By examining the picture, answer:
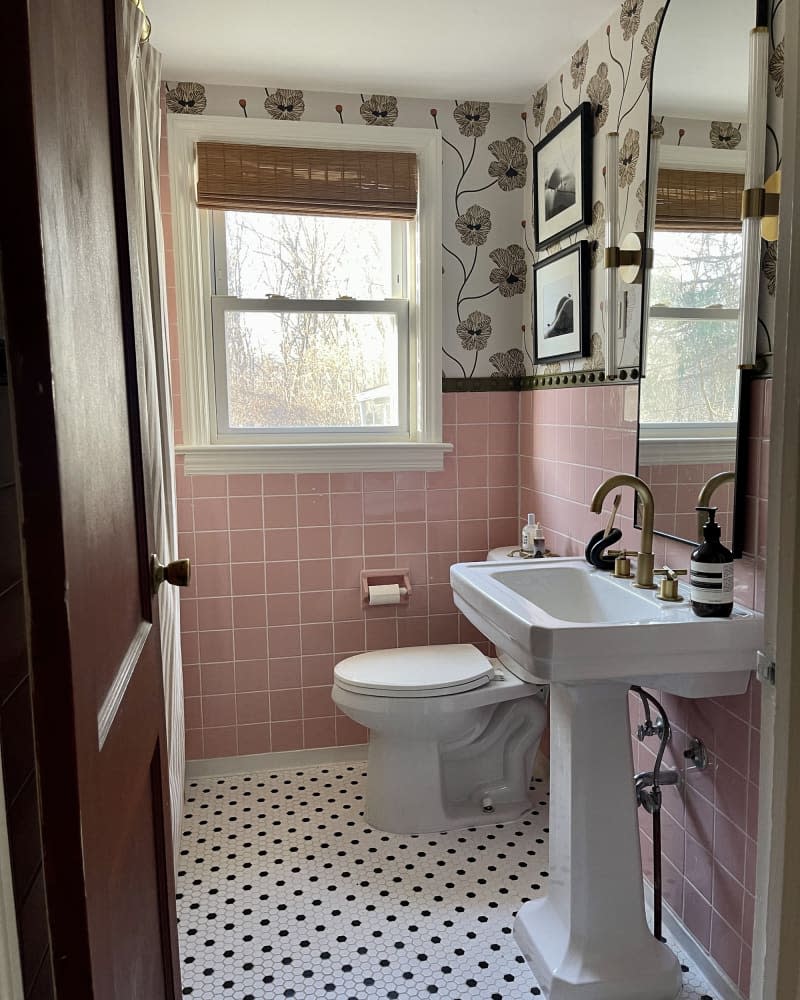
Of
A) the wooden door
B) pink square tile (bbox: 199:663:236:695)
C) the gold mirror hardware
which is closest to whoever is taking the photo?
the wooden door

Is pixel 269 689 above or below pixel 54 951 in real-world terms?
below

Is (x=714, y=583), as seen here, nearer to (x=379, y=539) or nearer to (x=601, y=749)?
(x=601, y=749)

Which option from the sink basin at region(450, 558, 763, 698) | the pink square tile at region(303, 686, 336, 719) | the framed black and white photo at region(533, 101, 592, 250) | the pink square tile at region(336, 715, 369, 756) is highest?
the framed black and white photo at region(533, 101, 592, 250)

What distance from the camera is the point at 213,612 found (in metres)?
2.54

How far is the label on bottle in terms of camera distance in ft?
4.63

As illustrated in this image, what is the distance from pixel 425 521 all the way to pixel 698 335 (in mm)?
1269

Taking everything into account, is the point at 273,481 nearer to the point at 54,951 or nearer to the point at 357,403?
the point at 357,403

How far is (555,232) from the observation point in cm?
229

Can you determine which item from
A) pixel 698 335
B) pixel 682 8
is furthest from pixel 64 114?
pixel 682 8

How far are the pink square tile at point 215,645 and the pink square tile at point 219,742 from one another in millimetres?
258

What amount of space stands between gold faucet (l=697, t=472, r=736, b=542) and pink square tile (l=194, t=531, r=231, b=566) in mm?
1552

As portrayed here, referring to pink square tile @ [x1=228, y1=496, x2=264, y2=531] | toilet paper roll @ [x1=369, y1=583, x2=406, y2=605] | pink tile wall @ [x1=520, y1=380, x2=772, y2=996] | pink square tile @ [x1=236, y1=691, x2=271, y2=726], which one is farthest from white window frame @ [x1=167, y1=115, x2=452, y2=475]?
pink square tile @ [x1=236, y1=691, x2=271, y2=726]

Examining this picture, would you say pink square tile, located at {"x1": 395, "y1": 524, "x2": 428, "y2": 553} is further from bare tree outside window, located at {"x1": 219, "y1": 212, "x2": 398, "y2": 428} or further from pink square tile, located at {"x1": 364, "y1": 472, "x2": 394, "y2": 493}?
bare tree outside window, located at {"x1": 219, "y1": 212, "x2": 398, "y2": 428}

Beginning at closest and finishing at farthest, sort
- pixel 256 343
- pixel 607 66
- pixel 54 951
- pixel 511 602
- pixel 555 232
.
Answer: pixel 54 951 < pixel 511 602 < pixel 607 66 < pixel 555 232 < pixel 256 343
